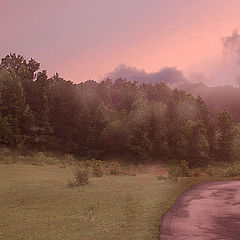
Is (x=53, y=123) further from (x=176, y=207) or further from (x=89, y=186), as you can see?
(x=176, y=207)

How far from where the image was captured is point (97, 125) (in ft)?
253

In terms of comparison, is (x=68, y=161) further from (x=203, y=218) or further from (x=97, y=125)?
(x=203, y=218)

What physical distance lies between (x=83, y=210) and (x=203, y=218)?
683cm

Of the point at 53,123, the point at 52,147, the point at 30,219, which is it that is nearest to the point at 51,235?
the point at 30,219

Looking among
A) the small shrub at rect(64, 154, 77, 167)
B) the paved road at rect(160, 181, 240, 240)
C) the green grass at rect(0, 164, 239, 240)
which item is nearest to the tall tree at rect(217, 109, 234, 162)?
the small shrub at rect(64, 154, 77, 167)

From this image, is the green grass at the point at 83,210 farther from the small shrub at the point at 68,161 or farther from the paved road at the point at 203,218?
the small shrub at the point at 68,161

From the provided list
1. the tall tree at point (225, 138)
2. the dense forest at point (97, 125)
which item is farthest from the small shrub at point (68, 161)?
the tall tree at point (225, 138)

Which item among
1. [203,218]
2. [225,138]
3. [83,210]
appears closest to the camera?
[203,218]

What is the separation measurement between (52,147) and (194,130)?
117 feet

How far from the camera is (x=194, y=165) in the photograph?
6456 centimetres

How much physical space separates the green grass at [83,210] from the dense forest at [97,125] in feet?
133

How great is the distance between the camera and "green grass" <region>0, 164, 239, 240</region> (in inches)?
521

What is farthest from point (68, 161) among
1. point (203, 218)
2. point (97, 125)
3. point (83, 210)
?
point (203, 218)

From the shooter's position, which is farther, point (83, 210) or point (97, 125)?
point (97, 125)
